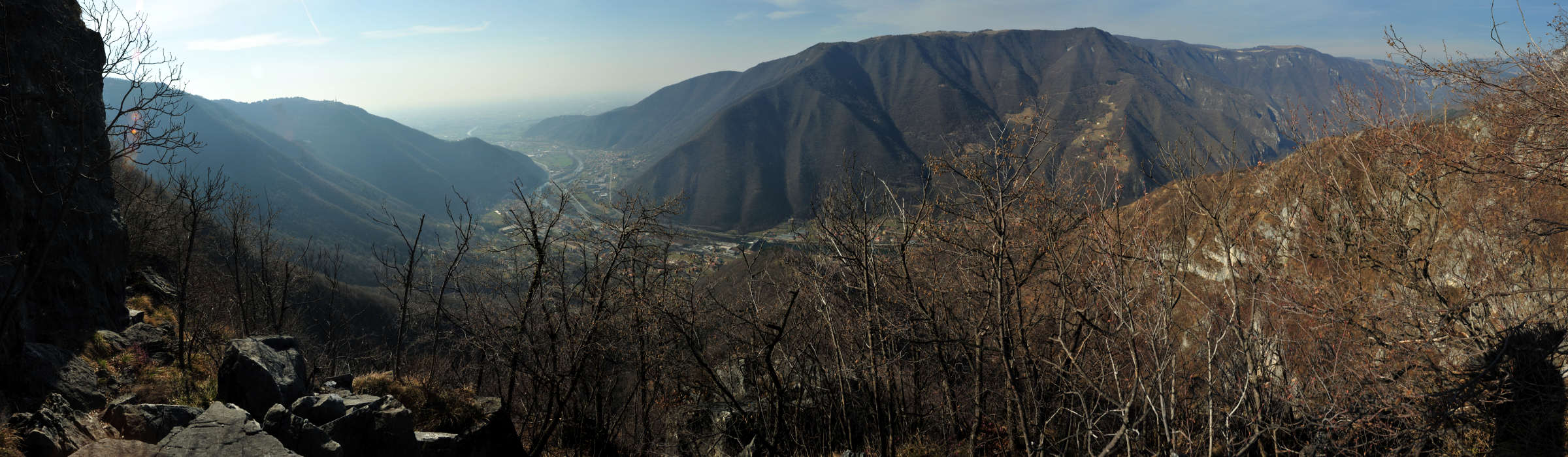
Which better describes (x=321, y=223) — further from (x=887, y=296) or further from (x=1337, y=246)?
(x=1337, y=246)

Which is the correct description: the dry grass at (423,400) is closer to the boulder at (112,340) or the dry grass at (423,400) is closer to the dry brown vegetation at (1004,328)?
the dry brown vegetation at (1004,328)

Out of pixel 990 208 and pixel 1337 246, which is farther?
pixel 1337 246

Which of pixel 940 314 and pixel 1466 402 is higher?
pixel 940 314

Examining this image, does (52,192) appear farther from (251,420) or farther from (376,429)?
(376,429)

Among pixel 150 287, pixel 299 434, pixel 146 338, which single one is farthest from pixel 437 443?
pixel 150 287

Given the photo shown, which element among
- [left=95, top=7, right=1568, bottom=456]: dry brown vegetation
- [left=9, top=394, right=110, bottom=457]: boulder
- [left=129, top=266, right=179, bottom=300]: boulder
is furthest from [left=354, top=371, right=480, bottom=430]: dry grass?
[left=129, top=266, right=179, bottom=300]: boulder

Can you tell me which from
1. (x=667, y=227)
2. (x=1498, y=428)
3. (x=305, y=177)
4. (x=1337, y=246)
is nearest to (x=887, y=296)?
(x=667, y=227)

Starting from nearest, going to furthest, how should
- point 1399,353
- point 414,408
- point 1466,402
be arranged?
point 414,408 < point 1466,402 < point 1399,353

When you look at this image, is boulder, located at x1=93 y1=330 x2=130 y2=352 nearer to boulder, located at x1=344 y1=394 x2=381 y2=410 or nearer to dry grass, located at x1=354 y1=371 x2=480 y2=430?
dry grass, located at x1=354 y1=371 x2=480 y2=430
